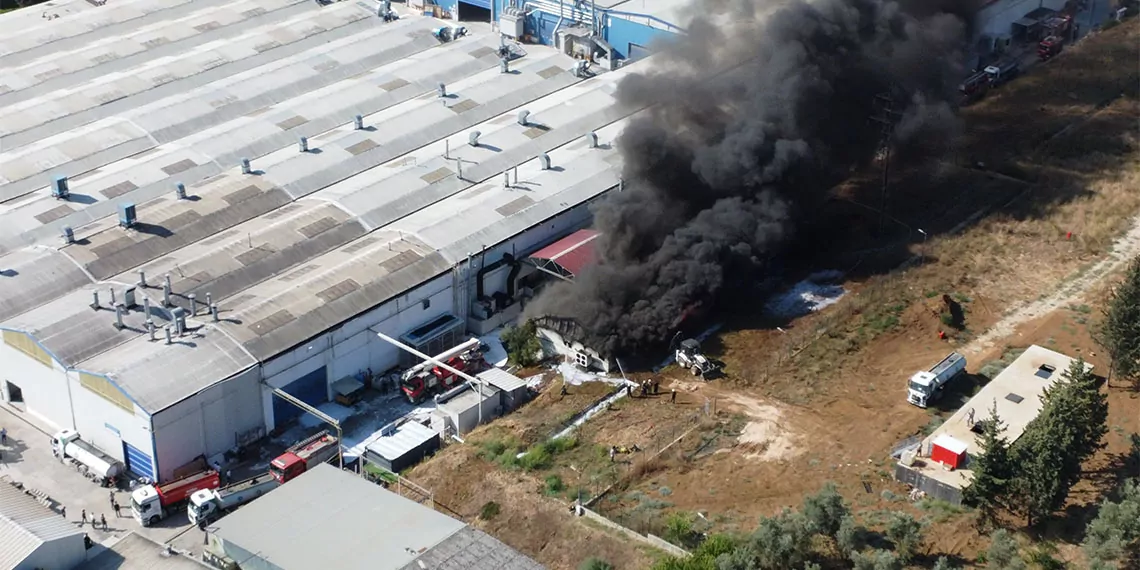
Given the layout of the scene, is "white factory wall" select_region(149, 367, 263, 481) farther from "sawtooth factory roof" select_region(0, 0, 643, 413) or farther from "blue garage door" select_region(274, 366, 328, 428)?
"blue garage door" select_region(274, 366, 328, 428)

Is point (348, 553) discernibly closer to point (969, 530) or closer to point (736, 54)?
point (969, 530)

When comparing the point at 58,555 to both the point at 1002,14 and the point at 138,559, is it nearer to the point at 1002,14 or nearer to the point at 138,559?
the point at 138,559

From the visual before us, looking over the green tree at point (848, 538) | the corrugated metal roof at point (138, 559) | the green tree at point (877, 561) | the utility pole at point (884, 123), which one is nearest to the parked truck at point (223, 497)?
the corrugated metal roof at point (138, 559)

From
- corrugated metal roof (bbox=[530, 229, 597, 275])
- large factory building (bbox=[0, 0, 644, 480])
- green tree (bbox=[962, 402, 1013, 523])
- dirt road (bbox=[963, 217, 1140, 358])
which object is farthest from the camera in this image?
corrugated metal roof (bbox=[530, 229, 597, 275])

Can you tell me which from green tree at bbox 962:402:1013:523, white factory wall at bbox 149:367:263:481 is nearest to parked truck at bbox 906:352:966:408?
green tree at bbox 962:402:1013:523

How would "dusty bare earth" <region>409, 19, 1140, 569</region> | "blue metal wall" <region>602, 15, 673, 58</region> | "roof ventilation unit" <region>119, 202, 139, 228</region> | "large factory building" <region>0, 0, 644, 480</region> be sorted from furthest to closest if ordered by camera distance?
"blue metal wall" <region>602, 15, 673, 58</region> → "roof ventilation unit" <region>119, 202, 139, 228</region> → "large factory building" <region>0, 0, 644, 480</region> → "dusty bare earth" <region>409, 19, 1140, 569</region>

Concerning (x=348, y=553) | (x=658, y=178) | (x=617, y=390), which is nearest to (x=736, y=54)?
(x=658, y=178)

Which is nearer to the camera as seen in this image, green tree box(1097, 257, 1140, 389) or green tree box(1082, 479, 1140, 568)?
green tree box(1082, 479, 1140, 568)
